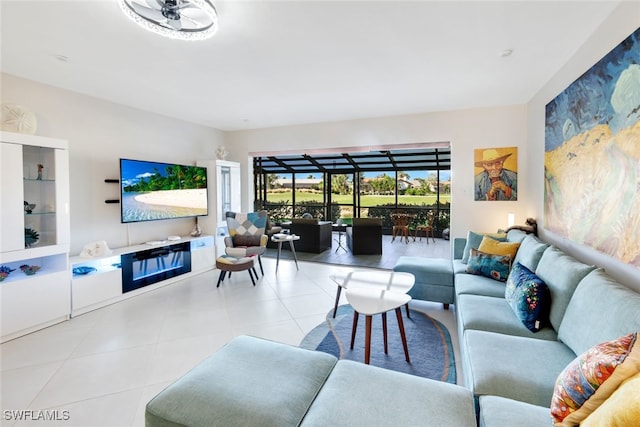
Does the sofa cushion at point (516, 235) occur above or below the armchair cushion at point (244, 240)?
above

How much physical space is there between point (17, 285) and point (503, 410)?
4095 mm

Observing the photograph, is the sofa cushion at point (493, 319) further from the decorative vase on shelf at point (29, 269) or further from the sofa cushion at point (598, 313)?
the decorative vase on shelf at point (29, 269)

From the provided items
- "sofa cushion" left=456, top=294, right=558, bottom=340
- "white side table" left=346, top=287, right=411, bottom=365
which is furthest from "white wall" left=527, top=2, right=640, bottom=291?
"white side table" left=346, top=287, right=411, bottom=365

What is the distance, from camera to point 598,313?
1546mm

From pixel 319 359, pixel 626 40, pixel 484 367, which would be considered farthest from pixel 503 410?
pixel 626 40

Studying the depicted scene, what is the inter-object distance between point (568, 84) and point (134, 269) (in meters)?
5.55

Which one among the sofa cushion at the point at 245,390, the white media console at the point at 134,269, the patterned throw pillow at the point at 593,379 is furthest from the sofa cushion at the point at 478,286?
the white media console at the point at 134,269

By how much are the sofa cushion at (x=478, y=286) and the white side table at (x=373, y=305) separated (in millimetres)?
668

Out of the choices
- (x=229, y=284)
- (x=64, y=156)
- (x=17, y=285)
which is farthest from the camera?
(x=229, y=284)

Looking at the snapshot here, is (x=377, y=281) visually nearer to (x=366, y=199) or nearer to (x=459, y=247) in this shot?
(x=459, y=247)

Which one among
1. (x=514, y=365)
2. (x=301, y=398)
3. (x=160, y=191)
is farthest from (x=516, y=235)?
(x=160, y=191)

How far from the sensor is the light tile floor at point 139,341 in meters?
1.97

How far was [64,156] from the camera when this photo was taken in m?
3.25

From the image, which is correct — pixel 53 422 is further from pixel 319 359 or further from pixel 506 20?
pixel 506 20
